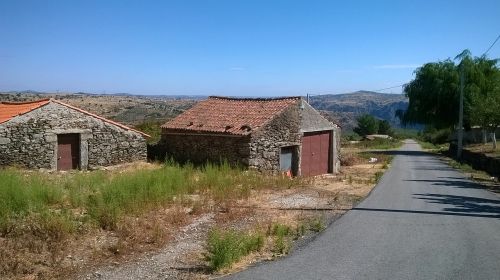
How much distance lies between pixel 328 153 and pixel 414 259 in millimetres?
17833

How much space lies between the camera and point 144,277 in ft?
23.2

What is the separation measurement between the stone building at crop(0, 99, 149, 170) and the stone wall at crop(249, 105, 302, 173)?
5.81 m

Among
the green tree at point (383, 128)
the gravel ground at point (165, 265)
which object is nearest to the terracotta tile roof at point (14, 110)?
the gravel ground at point (165, 265)

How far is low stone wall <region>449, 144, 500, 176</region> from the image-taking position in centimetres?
2370

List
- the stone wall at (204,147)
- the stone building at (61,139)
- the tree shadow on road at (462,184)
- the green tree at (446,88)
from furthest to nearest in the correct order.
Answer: the green tree at (446,88) < the stone wall at (204,147) < the tree shadow on road at (462,184) < the stone building at (61,139)

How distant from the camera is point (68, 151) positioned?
19906 millimetres

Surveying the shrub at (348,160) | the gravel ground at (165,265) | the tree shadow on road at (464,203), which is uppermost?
the gravel ground at (165,265)

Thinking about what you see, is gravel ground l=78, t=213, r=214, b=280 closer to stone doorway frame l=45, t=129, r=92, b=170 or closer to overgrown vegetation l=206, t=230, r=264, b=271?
overgrown vegetation l=206, t=230, r=264, b=271

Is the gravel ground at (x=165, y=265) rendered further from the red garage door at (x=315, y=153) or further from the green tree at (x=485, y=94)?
the green tree at (x=485, y=94)

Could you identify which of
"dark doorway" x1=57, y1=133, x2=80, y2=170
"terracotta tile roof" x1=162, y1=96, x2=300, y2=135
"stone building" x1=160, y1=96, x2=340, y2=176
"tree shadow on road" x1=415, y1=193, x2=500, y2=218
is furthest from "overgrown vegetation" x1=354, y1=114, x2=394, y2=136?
"tree shadow on road" x1=415, y1=193, x2=500, y2=218

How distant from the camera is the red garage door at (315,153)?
23219 mm

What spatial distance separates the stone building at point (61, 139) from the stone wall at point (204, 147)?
1765mm

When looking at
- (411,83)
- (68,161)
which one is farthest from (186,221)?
(411,83)

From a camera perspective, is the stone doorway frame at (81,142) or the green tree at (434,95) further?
the green tree at (434,95)
